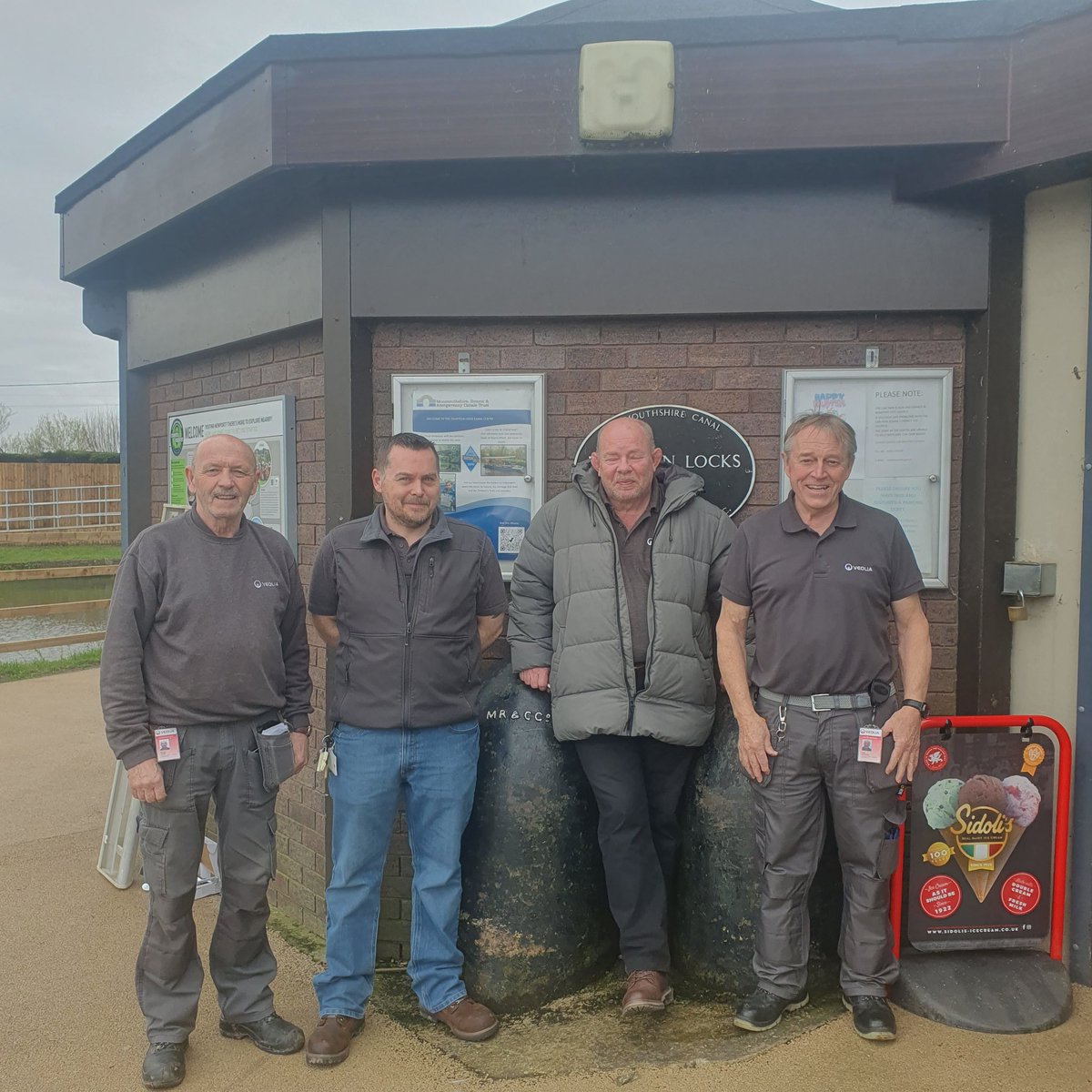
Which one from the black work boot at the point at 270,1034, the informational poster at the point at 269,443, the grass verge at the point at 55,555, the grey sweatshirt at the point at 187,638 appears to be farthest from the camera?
the grass verge at the point at 55,555

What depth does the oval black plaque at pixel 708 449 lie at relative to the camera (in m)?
→ 3.77

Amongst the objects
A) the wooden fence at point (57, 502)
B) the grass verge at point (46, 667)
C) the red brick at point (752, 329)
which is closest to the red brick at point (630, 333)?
the red brick at point (752, 329)

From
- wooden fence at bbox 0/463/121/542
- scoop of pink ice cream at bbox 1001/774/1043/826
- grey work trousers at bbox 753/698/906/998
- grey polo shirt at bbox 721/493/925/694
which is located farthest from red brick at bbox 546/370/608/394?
wooden fence at bbox 0/463/121/542

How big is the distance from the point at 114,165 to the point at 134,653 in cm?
313

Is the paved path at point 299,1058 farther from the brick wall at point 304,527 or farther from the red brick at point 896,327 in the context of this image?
the red brick at point 896,327

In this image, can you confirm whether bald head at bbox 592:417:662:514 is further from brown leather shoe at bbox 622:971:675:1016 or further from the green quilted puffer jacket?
brown leather shoe at bbox 622:971:675:1016

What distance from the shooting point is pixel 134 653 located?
9.21ft

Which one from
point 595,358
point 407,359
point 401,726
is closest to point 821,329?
point 595,358

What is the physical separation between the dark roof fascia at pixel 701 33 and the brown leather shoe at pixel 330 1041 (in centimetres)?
340

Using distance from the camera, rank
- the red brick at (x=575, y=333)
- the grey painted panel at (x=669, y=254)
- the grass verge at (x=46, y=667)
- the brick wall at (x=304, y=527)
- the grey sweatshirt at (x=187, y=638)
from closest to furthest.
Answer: the grey sweatshirt at (x=187, y=638) → the grey painted panel at (x=669, y=254) → the red brick at (x=575, y=333) → the brick wall at (x=304, y=527) → the grass verge at (x=46, y=667)

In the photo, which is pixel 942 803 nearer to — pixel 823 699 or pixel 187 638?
pixel 823 699

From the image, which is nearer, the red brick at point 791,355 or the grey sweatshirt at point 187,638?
the grey sweatshirt at point 187,638

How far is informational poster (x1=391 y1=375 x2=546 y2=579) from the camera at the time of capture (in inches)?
151

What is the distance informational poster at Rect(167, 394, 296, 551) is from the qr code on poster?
991mm
